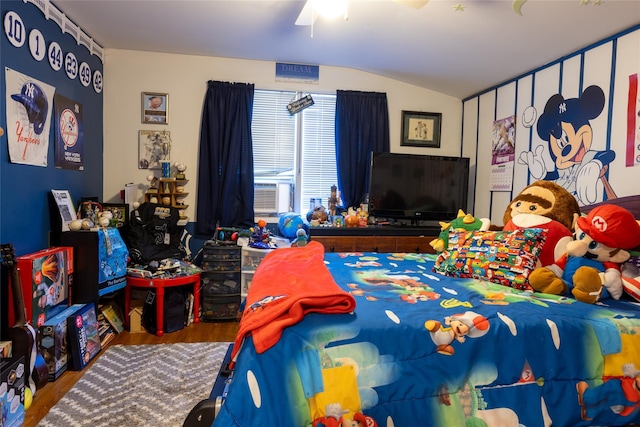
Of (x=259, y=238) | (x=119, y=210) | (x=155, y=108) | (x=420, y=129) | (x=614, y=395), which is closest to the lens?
(x=614, y=395)

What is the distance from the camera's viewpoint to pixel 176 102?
11.7 feet

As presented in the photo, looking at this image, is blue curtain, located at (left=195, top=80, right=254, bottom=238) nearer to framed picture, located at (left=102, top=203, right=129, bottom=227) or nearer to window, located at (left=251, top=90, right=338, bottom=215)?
window, located at (left=251, top=90, right=338, bottom=215)

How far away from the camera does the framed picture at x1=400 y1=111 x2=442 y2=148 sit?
13.0ft

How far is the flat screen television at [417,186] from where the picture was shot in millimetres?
3631

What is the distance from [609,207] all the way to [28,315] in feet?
10.2

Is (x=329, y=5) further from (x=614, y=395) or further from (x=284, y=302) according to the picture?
(x=614, y=395)

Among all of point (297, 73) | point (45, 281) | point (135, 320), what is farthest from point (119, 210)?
point (297, 73)

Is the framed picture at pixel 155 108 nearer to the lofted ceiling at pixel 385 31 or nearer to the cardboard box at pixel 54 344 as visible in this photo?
the lofted ceiling at pixel 385 31

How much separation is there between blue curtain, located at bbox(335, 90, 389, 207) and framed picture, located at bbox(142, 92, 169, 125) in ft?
5.60

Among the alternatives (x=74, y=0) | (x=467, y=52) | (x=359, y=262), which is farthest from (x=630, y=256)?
(x=74, y=0)

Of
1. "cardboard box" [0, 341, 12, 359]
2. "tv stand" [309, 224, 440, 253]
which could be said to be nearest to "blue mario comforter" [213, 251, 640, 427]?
"cardboard box" [0, 341, 12, 359]

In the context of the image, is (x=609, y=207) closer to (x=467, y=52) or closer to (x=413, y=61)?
(x=467, y=52)

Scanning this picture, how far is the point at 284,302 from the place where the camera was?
4.00ft

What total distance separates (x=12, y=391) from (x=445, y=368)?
6.49 feet
